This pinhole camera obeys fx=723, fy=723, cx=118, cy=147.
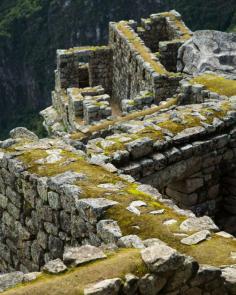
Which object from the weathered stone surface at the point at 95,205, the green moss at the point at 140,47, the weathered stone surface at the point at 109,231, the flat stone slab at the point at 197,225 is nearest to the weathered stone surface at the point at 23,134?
the weathered stone surface at the point at 95,205

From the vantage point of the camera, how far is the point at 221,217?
10.8m

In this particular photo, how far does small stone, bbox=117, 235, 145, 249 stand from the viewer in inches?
251

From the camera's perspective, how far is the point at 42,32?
132875 millimetres

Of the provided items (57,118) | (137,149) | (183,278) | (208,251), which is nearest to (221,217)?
(137,149)

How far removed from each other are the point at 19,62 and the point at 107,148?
129354 mm

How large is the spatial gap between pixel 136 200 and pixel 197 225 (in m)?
0.79

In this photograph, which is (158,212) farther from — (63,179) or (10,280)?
(10,280)

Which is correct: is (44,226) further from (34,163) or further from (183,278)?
(183,278)

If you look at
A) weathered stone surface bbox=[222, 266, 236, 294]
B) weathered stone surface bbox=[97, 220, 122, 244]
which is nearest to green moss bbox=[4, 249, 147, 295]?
weathered stone surface bbox=[222, 266, 236, 294]

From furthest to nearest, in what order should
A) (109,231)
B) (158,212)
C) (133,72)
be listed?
(133,72) → (158,212) → (109,231)

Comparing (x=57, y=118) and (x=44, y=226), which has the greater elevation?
(x=44, y=226)

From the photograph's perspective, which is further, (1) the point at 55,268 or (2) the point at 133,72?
(2) the point at 133,72

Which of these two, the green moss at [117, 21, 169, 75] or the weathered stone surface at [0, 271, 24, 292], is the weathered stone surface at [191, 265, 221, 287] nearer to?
the weathered stone surface at [0, 271, 24, 292]

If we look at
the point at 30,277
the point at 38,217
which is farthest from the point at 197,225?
the point at 38,217
